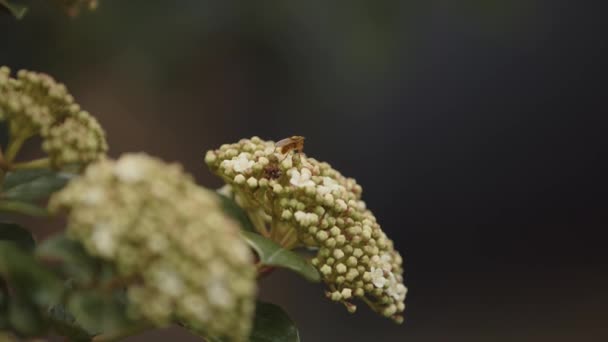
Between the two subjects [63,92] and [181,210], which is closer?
[181,210]

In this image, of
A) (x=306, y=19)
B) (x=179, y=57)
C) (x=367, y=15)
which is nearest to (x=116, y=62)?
(x=179, y=57)

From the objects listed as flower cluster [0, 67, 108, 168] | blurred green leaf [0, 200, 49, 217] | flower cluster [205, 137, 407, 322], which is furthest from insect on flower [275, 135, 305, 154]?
blurred green leaf [0, 200, 49, 217]

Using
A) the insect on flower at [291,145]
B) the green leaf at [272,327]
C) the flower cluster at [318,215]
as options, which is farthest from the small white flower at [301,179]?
the green leaf at [272,327]

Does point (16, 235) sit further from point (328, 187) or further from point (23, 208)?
point (328, 187)

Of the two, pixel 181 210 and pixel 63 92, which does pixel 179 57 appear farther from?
pixel 181 210

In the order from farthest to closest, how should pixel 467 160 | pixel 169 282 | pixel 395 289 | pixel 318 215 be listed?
1. pixel 467 160
2. pixel 395 289
3. pixel 318 215
4. pixel 169 282

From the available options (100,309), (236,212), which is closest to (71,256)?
(100,309)
